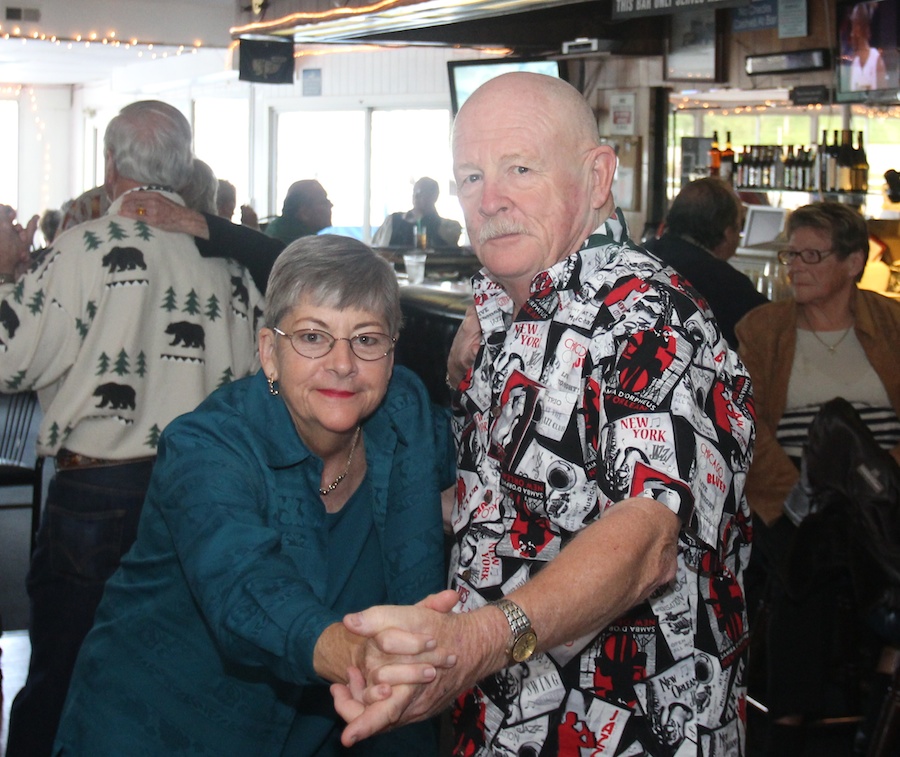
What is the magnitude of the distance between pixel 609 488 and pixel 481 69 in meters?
7.37

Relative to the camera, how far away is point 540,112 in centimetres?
164

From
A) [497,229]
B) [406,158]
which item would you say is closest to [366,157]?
[406,158]

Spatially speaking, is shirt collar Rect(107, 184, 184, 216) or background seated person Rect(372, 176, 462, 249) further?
background seated person Rect(372, 176, 462, 249)

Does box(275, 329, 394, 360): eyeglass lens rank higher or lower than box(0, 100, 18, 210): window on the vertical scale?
lower

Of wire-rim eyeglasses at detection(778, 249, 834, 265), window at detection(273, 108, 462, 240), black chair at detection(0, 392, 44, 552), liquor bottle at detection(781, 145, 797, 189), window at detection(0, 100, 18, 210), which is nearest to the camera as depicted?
wire-rim eyeglasses at detection(778, 249, 834, 265)

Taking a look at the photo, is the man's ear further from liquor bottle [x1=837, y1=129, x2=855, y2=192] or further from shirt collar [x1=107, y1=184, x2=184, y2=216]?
liquor bottle [x1=837, y1=129, x2=855, y2=192]

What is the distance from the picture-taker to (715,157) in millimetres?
7305

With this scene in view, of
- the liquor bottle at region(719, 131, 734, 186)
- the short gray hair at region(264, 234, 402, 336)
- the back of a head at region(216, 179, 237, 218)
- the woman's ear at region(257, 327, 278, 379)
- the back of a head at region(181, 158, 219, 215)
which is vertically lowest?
the woman's ear at region(257, 327, 278, 379)

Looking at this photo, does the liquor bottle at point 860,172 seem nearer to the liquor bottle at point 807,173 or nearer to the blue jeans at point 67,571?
the liquor bottle at point 807,173

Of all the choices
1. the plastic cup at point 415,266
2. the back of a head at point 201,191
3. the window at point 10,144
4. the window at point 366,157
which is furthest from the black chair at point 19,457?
the window at point 10,144

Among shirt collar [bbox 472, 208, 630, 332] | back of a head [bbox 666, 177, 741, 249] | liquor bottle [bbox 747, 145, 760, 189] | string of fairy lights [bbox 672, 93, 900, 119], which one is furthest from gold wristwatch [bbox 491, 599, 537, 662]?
liquor bottle [bbox 747, 145, 760, 189]

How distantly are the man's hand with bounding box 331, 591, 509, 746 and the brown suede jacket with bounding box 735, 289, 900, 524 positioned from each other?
2.40 metres

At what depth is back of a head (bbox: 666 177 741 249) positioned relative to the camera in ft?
14.7

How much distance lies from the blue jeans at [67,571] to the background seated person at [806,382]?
1.88m
